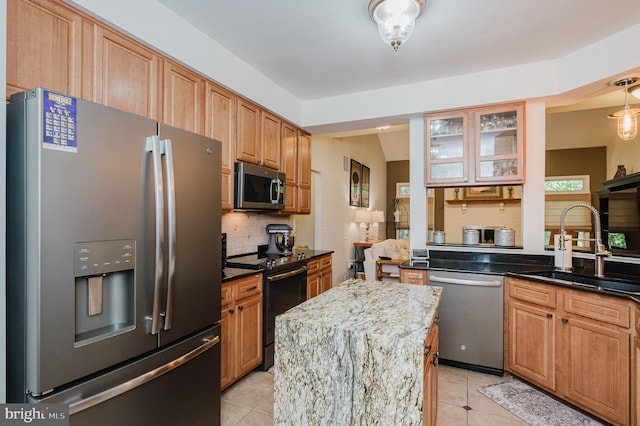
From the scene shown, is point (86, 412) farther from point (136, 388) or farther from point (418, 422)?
point (418, 422)

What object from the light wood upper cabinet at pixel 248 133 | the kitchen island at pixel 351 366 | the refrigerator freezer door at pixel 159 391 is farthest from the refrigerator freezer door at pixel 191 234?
the light wood upper cabinet at pixel 248 133

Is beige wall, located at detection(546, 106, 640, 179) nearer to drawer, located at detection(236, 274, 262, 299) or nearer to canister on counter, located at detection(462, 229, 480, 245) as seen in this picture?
canister on counter, located at detection(462, 229, 480, 245)

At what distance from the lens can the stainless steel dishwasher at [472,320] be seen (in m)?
2.75

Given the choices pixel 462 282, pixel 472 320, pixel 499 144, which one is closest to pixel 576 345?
pixel 472 320

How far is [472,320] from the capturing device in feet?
9.22

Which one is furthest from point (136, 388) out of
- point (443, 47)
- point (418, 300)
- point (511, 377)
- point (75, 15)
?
point (443, 47)

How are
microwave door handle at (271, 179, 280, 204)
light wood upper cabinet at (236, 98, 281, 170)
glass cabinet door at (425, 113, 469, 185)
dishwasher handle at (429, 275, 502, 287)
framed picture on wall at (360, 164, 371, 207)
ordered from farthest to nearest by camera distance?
framed picture on wall at (360, 164, 371, 207) < microwave door handle at (271, 179, 280, 204) < glass cabinet door at (425, 113, 469, 185) < light wood upper cabinet at (236, 98, 281, 170) < dishwasher handle at (429, 275, 502, 287)

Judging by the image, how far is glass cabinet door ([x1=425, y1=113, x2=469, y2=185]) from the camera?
10.4 ft

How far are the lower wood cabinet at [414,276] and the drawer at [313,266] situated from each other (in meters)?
1.00

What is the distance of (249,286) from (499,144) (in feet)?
8.71

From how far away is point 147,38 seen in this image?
204cm

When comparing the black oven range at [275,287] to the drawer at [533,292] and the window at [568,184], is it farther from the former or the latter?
the window at [568,184]

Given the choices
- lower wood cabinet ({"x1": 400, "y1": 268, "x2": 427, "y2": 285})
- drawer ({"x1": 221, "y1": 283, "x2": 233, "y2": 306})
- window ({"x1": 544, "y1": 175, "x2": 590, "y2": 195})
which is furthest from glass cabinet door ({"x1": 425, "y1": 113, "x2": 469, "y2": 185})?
window ({"x1": 544, "y1": 175, "x2": 590, "y2": 195})

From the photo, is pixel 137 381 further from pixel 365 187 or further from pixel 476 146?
pixel 365 187
